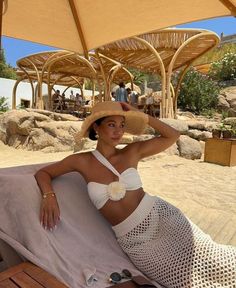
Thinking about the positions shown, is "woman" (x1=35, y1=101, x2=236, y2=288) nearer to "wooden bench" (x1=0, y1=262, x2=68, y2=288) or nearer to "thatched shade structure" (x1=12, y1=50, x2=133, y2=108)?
"wooden bench" (x1=0, y1=262, x2=68, y2=288)

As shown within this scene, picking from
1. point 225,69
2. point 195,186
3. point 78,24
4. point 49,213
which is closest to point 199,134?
point 195,186

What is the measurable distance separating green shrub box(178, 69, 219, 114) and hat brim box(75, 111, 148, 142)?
1535 centimetres

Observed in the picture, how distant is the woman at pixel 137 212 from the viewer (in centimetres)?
151

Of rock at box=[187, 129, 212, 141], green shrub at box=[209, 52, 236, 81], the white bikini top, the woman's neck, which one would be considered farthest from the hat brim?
green shrub at box=[209, 52, 236, 81]

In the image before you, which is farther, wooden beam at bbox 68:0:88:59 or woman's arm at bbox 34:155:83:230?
wooden beam at bbox 68:0:88:59

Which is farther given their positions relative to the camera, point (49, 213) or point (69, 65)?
point (69, 65)

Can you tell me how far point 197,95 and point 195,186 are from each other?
12.3 metres

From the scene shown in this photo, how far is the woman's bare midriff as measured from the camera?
1779 millimetres

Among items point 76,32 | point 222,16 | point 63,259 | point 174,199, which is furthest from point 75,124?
point 63,259

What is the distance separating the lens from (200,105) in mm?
16984

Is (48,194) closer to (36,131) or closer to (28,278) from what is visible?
→ (28,278)

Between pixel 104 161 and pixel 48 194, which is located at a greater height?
pixel 104 161

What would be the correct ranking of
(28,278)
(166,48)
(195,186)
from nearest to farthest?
(28,278) → (195,186) → (166,48)

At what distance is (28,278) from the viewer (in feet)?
4.24
